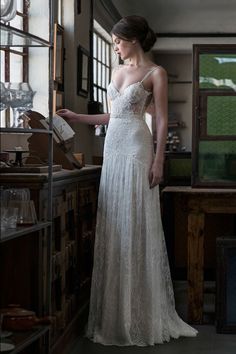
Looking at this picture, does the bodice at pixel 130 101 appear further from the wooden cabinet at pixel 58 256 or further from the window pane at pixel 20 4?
the window pane at pixel 20 4

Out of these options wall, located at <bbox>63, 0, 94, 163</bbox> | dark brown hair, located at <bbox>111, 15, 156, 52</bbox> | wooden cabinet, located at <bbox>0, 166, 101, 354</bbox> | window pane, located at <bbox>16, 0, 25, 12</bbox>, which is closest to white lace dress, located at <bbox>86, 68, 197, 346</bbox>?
wooden cabinet, located at <bbox>0, 166, 101, 354</bbox>

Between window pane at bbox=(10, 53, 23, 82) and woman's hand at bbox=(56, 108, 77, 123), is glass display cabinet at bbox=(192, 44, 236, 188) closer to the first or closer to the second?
woman's hand at bbox=(56, 108, 77, 123)

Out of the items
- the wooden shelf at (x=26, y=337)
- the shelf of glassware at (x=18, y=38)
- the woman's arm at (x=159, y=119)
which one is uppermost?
the shelf of glassware at (x=18, y=38)

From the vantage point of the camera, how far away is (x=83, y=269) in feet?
14.6

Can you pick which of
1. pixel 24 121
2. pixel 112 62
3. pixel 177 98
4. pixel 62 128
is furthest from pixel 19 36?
pixel 177 98

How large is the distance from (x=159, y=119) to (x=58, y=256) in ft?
3.25

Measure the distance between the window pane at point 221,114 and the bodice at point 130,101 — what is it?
697mm

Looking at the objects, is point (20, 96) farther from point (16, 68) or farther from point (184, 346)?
point (184, 346)

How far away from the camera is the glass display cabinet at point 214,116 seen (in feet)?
15.8

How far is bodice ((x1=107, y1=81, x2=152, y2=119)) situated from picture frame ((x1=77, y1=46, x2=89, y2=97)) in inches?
51.1

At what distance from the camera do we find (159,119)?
4262 millimetres

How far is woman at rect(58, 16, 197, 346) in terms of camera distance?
415 cm

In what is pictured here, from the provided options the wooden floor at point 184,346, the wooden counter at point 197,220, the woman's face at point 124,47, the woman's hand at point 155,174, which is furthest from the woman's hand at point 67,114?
the wooden floor at point 184,346

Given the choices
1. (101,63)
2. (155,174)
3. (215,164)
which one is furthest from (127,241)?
(101,63)
